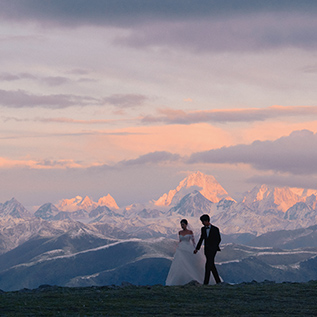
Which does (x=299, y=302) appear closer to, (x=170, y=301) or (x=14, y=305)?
(x=170, y=301)

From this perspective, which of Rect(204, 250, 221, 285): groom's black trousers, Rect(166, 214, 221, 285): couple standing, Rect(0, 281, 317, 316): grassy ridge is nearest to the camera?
Rect(0, 281, 317, 316): grassy ridge

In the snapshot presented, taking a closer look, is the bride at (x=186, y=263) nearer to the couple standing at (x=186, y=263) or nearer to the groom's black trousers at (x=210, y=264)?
the couple standing at (x=186, y=263)

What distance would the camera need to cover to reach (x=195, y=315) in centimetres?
2269

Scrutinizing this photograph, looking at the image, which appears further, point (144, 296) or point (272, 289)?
point (272, 289)

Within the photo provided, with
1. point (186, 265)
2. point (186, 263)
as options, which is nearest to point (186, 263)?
point (186, 263)

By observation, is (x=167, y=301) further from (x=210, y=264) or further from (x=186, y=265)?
(x=186, y=265)

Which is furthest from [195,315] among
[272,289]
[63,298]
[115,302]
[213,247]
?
[213,247]

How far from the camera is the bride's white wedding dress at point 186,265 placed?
37188 mm

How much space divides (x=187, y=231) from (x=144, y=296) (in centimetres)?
1071

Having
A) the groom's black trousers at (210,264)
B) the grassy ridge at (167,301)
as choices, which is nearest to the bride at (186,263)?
the groom's black trousers at (210,264)

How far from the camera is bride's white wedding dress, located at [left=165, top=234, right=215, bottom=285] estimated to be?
1464 inches

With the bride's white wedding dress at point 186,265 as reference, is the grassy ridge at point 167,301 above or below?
below

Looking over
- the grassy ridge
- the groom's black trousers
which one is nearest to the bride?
the groom's black trousers

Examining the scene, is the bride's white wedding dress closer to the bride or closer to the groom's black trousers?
the bride
